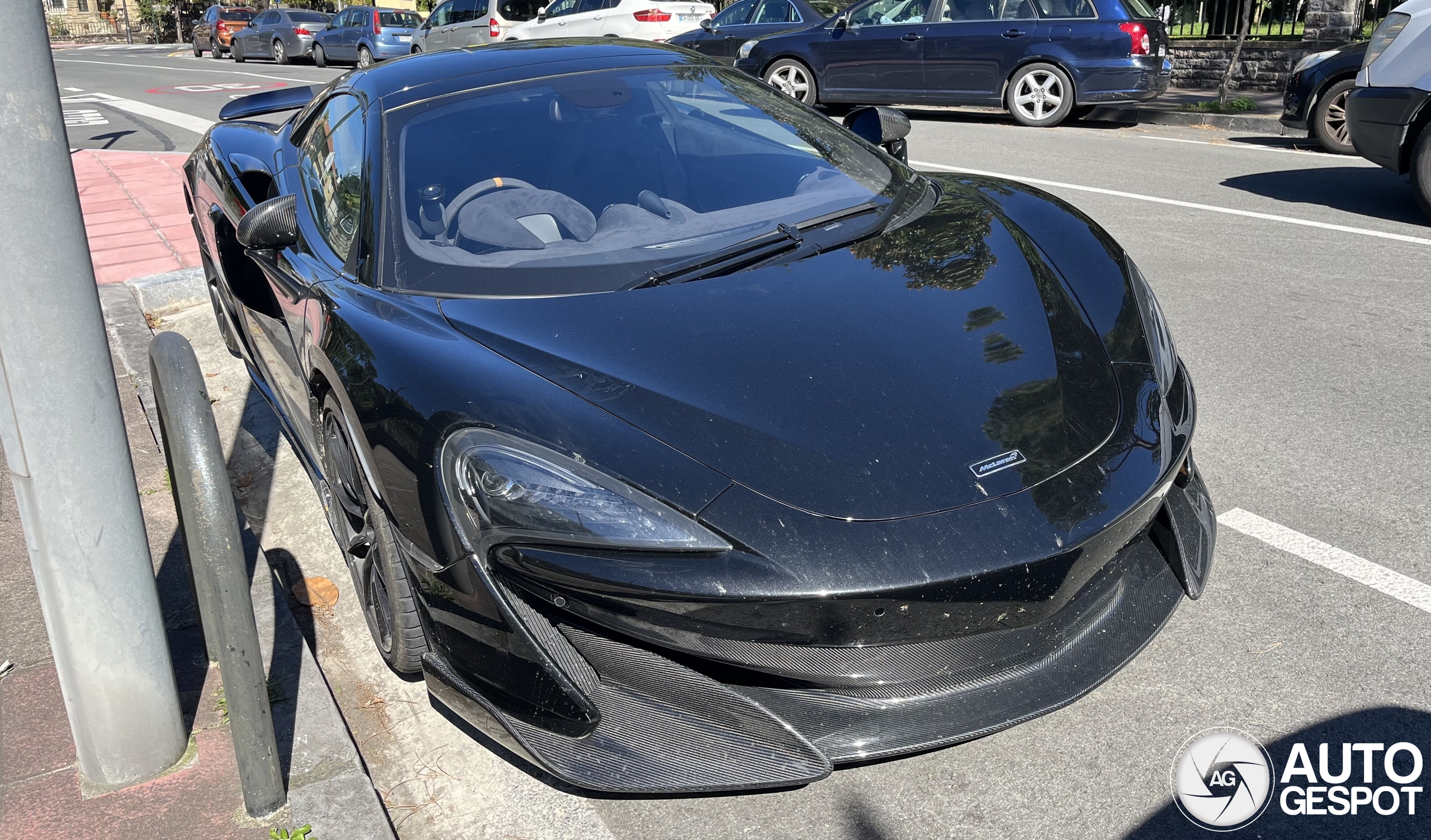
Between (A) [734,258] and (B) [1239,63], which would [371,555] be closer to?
(A) [734,258]

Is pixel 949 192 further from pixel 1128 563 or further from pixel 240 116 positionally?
pixel 240 116

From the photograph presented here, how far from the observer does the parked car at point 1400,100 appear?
652 cm

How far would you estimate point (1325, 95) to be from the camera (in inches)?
356

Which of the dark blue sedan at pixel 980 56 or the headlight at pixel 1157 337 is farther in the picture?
the dark blue sedan at pixel 980 56

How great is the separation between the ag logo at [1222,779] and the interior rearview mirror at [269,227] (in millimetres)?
2623

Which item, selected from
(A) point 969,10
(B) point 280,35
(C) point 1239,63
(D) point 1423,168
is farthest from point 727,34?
(B) point 280,35

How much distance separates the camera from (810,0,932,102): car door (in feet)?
40.3

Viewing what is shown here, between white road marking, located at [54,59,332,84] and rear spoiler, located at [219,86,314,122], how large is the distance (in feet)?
46.0

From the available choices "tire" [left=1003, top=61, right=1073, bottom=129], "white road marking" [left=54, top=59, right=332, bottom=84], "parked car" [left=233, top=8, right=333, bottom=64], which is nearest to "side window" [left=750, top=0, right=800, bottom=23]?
"tire" [left=1003, top=61, right=1073, bottom=129]

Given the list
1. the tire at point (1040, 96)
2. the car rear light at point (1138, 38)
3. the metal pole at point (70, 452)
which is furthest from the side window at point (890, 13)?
the metal pole at point (70, 452)

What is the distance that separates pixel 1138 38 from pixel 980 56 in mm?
1589

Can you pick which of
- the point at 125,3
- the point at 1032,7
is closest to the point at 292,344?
the point at 1032,7

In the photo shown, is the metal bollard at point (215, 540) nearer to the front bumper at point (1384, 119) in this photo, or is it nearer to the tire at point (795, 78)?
the front bumper at point (1384, 119)

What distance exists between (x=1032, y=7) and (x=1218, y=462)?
363 inches
